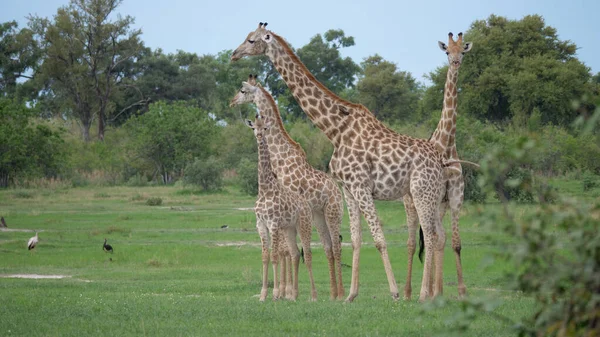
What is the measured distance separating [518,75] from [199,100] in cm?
2906

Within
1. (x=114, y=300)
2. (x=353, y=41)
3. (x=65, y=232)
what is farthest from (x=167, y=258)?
(x=353, y=41)

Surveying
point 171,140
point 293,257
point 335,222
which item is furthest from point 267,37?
point 171,140

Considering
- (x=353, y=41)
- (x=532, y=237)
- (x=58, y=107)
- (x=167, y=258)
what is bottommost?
(x=167, y=258)

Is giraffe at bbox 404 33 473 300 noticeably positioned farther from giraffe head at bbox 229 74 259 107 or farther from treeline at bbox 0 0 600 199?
treeline at bbox 0 0 600 199

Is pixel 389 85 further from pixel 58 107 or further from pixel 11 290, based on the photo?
pixel 11 290

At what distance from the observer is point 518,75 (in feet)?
147

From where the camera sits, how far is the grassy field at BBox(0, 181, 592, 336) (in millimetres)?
8758

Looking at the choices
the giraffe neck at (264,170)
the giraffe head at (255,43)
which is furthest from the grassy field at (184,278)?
the giraffe head at (255,43)

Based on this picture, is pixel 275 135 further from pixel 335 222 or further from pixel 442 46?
pixel 442 46

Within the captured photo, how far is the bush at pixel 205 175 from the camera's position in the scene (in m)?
38.1

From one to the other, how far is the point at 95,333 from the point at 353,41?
65.0 m

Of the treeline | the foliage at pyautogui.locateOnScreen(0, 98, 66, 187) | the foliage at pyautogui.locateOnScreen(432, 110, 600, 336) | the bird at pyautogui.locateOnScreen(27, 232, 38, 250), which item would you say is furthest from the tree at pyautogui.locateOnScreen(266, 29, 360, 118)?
the foliage at pyautogui.locateOnScreen(432, 110, 600, 336)

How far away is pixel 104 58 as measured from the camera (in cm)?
6306

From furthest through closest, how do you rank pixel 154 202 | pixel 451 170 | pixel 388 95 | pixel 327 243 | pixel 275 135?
pixel 388 95
pixel 154 202
pixel 275 135
pixel 327 243
pixel 451 170
